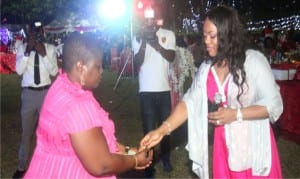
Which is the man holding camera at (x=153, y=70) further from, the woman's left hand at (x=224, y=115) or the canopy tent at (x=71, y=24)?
the canopy tent at (x=71, y=24)

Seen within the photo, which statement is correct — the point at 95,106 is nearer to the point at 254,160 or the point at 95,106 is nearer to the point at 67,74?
the point at 67,74

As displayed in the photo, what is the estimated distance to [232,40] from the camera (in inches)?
150

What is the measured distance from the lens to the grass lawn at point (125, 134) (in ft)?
24.5

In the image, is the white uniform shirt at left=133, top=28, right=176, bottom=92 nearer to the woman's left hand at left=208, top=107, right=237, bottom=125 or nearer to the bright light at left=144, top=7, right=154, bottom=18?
the bright light at left=144, top=7, right=154, bottom=18

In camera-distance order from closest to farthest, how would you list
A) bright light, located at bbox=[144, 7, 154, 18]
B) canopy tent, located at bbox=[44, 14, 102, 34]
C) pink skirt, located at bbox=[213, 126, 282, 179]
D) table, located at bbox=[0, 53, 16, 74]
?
pink skirt, located at bbox=[213, 126, 282, 179] → bright light, located at bbox=[144, 7, 154, 18] → table, located at bbox=[0, 53, 16, 74] → canopy tent, located at bbox=[44, 14, 102, 34]

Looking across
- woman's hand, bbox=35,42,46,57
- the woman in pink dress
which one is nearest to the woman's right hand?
the woman in pink dress

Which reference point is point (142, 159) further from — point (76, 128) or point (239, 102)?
point (239, 102)

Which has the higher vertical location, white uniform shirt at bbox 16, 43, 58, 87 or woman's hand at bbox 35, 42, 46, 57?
woman's hand at bbox 35, 42, 46, 57

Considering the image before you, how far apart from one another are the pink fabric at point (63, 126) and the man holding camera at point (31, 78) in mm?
3926

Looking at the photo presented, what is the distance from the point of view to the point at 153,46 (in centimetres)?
684

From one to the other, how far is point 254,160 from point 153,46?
10.8 feet

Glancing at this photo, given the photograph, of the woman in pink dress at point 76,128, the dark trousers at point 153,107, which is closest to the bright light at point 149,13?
the dark trousers at point 153,107

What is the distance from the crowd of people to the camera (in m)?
2.90

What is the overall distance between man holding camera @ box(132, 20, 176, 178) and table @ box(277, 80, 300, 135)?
3.24m
